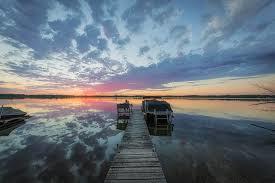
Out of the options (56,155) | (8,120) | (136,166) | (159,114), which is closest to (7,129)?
(8,120)

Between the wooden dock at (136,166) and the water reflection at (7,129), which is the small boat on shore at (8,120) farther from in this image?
the wooden dock at (136,166)

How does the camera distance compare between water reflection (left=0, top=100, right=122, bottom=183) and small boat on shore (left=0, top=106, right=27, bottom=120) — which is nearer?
water reflection (left=0, top=100, right=122, bottom=183)

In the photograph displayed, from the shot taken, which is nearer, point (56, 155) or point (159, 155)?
point (56, 155)

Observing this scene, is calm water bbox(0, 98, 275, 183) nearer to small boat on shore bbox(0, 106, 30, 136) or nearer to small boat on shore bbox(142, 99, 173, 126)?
small boat on shore bbox(0, 106, 30, 136)

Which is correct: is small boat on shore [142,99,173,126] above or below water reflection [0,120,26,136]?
above

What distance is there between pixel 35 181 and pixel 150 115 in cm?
1868

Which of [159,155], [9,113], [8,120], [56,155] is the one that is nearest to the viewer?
[56,155]

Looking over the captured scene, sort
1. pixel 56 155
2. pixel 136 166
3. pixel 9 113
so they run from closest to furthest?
pixel 136 166
pixel 56 155
pixel 9 113

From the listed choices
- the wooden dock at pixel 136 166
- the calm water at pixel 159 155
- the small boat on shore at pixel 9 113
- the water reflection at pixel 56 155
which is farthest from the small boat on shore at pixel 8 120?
the wooden dock at pixel 136 166

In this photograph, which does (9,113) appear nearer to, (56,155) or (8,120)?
(8,120)

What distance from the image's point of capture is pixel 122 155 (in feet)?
33.5

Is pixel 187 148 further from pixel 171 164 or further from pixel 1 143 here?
pixel 1 143

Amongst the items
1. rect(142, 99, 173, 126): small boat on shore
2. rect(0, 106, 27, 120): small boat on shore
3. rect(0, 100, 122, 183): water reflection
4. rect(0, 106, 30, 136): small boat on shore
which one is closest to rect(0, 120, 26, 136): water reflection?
rect(0, 106, 30, 136): small boat on shore

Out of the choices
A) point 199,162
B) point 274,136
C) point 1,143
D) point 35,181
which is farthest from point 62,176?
point 274,136
